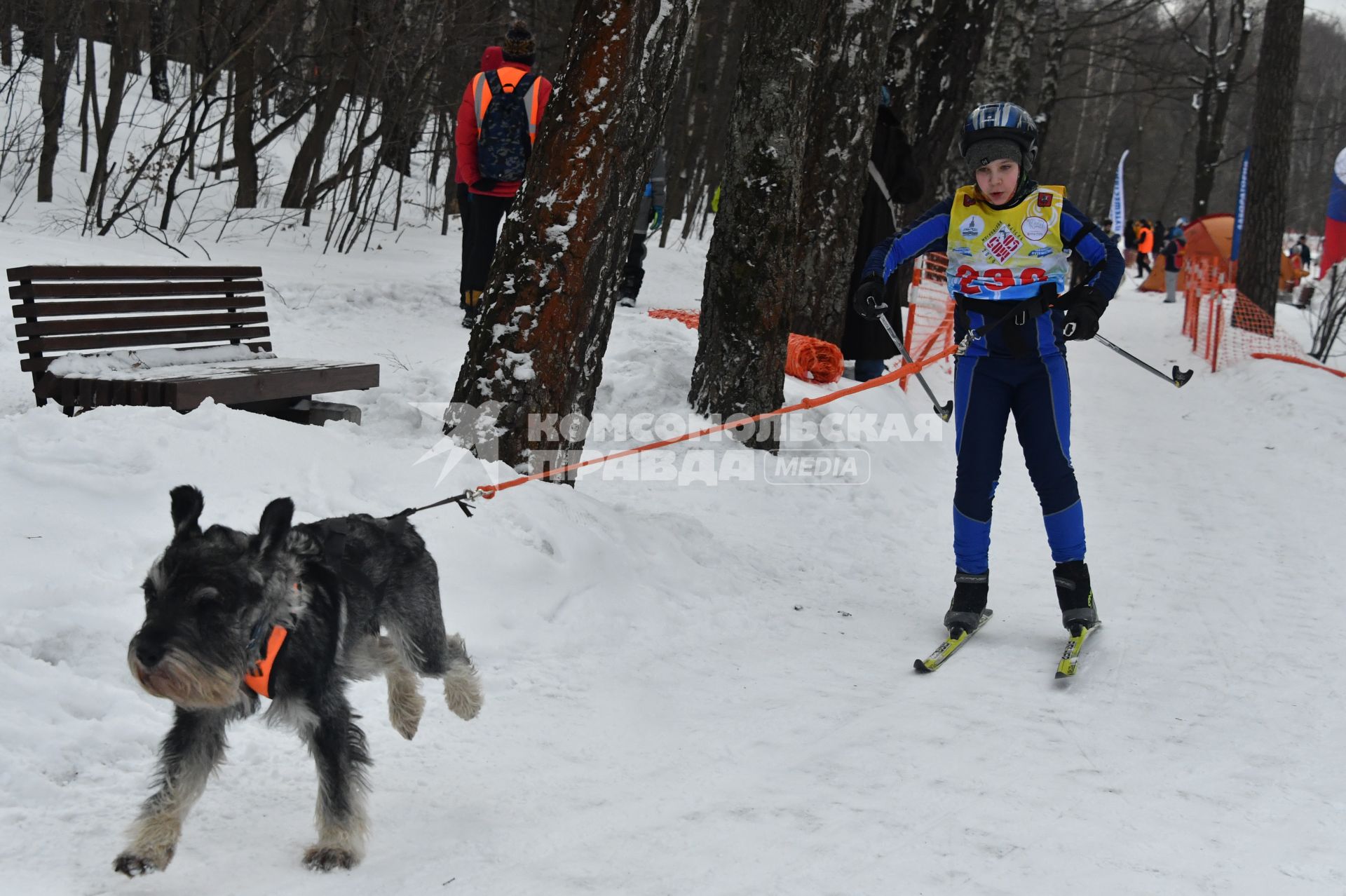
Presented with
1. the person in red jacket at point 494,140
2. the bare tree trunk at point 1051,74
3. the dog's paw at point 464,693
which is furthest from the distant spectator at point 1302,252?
the dog's paw at point 464,693

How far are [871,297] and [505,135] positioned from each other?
5.02 meters

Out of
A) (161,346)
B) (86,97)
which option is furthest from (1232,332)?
(86,97)

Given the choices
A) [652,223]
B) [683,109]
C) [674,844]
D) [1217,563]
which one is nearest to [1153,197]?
[683,109]

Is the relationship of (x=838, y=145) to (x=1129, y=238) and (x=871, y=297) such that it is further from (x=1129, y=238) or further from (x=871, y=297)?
(x=1129, y=238)

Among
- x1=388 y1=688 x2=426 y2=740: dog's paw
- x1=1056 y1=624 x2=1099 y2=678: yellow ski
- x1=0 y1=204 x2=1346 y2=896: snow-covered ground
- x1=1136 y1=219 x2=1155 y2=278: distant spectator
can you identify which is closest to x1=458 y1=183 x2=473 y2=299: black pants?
x1=0 y1=204 x2=1346 y2=896: snow-covered ground

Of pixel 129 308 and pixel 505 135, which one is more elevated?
pixel 505 135

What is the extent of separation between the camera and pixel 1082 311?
4910mm

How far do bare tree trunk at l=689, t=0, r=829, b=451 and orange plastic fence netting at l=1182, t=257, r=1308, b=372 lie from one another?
27.5 ft

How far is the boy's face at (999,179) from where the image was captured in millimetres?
5059

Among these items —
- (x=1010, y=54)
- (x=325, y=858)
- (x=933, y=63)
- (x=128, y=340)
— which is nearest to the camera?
(x=325, y=858)

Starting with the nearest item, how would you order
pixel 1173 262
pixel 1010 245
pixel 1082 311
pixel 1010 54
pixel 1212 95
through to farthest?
pixel 1082 311, pixel 1010 245, pixel 1010 54, pixel 1173 262, pixel 1212 95

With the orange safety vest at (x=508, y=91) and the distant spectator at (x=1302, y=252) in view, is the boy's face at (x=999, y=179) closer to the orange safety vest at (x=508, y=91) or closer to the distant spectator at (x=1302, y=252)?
the orange safety vest at (x=508, y=91)

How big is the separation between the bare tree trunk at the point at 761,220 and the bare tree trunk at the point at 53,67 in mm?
8152

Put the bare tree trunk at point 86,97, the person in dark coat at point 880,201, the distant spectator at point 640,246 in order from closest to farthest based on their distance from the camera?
the person in dark coat at point 880,201 < the distant spectator at point 640,246 < the bare tree trunk at point 86,97
